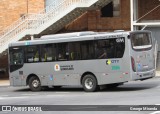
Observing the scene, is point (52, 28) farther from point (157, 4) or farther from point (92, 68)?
point (92, 68)

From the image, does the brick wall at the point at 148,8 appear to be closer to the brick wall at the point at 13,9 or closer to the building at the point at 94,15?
the building at the point at 94,15

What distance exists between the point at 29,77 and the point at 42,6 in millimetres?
13526

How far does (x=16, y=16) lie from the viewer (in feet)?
121

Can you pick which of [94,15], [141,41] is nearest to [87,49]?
[141,41]

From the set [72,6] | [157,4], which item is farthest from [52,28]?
[157,4]

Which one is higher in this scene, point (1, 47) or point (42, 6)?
point (42, 6)

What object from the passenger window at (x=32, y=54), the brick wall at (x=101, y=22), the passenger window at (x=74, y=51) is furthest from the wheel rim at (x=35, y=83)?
the brick wall at (x=101, y=22)

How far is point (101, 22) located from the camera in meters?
36.2

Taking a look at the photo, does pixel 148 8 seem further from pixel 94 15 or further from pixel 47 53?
pixel 47 53

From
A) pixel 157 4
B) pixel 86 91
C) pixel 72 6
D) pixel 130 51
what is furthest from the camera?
pixel 157 4

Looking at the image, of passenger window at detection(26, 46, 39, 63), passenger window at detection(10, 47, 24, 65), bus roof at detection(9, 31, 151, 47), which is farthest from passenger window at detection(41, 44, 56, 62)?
passenger window at detection(10, 47, 24, 65)

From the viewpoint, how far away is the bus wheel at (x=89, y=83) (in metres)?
21.2

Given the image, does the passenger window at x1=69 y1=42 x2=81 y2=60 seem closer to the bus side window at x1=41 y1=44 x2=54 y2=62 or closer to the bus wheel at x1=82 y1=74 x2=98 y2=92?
the bus wheel at x1=82 y1=74 x2=98 y2=92

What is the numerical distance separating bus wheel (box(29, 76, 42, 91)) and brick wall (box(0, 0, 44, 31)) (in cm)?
1365
